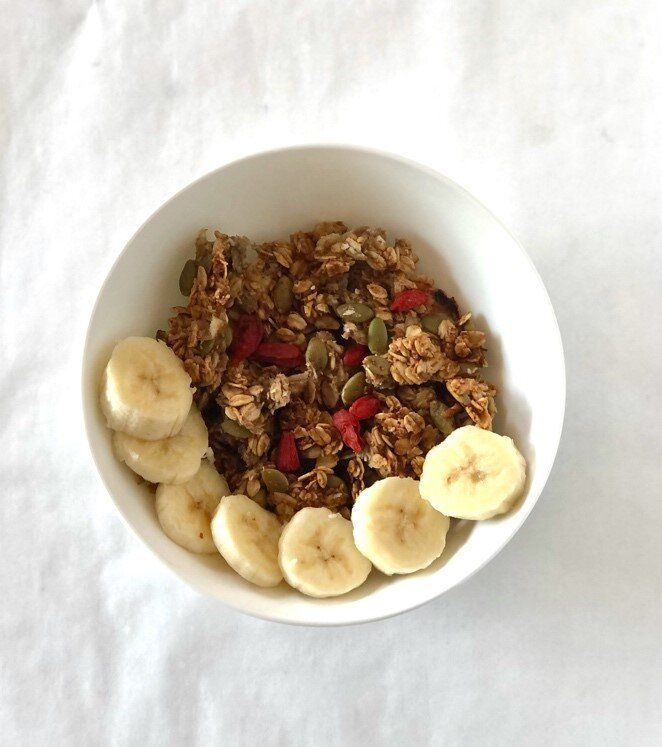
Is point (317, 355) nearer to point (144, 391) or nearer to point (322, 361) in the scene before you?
point (322, 361)

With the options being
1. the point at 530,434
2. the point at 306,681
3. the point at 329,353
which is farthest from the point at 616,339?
the point at 306,681

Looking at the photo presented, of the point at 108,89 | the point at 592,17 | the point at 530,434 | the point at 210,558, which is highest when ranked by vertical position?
the point at 592,17

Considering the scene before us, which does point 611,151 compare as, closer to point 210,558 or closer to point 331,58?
point 331,58

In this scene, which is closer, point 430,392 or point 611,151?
point 430,392

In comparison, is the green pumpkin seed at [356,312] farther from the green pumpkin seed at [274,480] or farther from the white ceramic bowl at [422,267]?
the green pumpkin seed at [274,480]

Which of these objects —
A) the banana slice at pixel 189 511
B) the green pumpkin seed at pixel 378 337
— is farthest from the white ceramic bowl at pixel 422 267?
the green pumpkin seed at pixel 378 337

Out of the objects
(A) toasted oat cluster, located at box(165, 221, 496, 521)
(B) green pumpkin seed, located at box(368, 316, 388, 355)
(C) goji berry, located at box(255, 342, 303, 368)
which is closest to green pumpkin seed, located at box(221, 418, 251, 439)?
(A) toasted oat cluster, located at box(165, 221, 496, 521)

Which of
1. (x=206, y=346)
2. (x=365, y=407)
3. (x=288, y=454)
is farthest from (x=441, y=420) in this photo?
(x=206, y=346)
